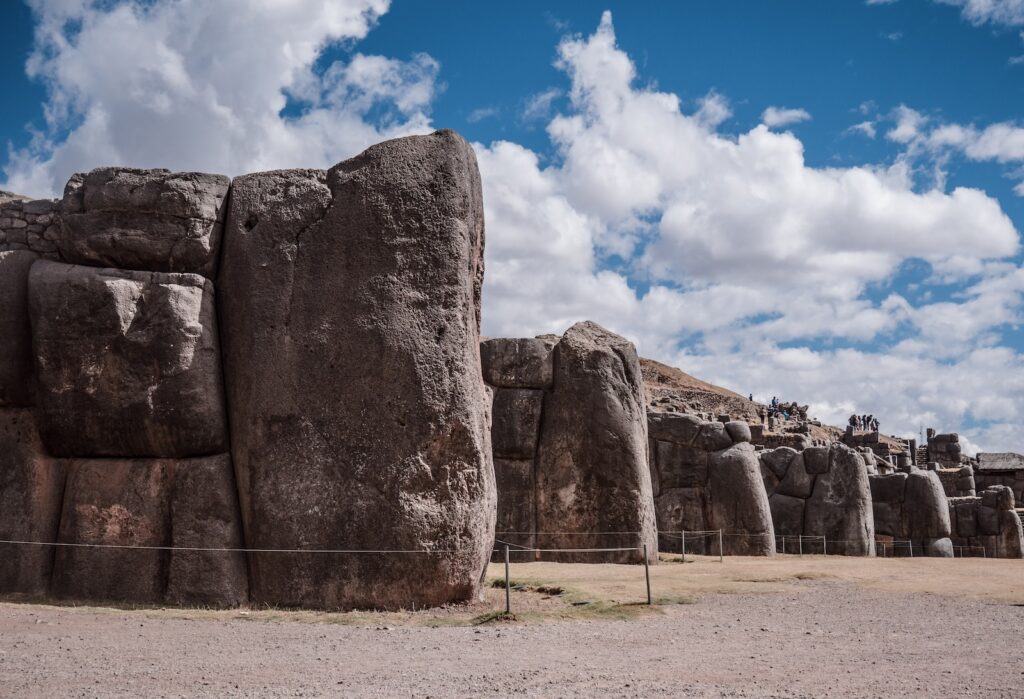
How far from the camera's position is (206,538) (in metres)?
10.1

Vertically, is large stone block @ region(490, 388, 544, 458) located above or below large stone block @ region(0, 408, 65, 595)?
above

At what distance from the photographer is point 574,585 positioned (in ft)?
41.4

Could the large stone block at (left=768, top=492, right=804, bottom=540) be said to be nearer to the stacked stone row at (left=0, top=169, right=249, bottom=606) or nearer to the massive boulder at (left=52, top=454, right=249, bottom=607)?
the massive boulder at (left=52, top=454, right=249, bottom=607)

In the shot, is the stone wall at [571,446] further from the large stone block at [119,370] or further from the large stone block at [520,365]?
the large stone block at [119,370]

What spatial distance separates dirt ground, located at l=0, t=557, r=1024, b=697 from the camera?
6578 mm

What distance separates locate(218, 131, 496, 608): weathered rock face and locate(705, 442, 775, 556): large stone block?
12.1 metres

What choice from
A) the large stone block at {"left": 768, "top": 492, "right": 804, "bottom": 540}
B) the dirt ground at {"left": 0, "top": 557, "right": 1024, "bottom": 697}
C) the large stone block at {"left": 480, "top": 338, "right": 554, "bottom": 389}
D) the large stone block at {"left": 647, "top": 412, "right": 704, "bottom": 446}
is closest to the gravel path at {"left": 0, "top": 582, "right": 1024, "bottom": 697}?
the dirt ground at {"left": 0, "top": 557, "right": 1024, "bottom": 697}

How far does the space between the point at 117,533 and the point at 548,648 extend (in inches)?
194

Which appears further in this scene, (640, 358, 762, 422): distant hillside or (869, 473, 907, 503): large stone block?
(640, 358, 762, 422): distant hillside

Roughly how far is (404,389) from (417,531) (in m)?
1.47

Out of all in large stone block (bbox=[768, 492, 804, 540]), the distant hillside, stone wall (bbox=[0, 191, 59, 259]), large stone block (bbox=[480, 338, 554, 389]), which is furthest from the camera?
the distant hillside

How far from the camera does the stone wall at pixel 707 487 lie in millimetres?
21594

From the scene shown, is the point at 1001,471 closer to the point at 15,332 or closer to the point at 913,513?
the point at 913,513

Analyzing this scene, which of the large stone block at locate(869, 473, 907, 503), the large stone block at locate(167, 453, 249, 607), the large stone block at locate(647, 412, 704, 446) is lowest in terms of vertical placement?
the large stone block at locate(167, 453, 249, 607)
